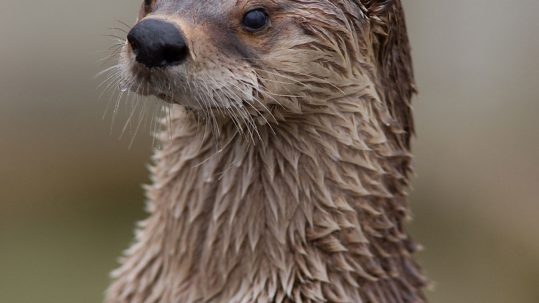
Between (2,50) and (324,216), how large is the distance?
4476mm

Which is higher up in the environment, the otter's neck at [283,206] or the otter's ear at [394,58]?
the otter's ear at [394,58]

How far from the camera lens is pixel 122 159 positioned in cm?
671

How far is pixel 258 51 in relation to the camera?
2.60 metres

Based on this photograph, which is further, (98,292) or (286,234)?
(98,292)

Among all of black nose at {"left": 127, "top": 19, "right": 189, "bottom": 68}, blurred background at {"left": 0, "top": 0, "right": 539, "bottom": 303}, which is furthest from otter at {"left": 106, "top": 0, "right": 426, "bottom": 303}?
blurred background at {"left": 0, "top": 0, "right": 539, "bottom": 303}

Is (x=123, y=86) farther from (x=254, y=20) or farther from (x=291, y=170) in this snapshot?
(x=291, y=170)

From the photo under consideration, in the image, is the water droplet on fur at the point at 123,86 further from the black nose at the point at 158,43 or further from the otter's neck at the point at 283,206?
the otter's neck at the point at 283,206

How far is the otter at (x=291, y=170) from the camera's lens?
264 centimetres

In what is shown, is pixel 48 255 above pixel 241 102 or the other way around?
the other way around

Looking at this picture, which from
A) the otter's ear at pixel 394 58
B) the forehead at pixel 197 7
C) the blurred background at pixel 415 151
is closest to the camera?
the forehead at pixel 197 7

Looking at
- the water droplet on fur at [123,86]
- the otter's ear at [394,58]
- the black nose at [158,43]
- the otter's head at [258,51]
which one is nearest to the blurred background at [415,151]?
the otter's ear at [394,58]

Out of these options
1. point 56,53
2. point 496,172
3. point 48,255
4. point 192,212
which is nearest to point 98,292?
point 48,255

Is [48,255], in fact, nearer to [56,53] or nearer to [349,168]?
[56,53]

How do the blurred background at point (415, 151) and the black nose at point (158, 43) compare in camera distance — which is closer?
the black nose at point (158, 43)
